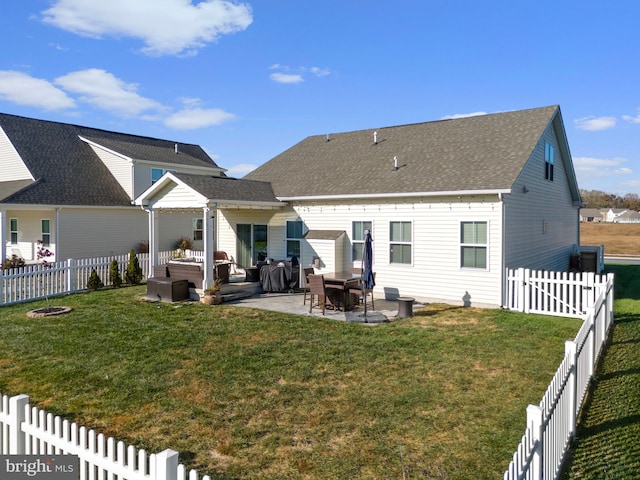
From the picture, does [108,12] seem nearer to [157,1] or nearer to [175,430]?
[157,1]

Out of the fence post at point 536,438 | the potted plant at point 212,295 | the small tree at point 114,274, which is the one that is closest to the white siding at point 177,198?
the potted plant at point 212,295

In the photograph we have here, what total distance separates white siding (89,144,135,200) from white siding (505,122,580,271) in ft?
61.3

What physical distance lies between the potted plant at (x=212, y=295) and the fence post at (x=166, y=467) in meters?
10.2

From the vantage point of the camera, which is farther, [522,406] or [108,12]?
[108,12]

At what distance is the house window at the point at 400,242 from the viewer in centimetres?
1337

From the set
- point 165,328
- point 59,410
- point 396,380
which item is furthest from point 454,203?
point 59,410

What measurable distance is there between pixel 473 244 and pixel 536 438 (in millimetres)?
9376

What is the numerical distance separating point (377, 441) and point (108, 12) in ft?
43.5

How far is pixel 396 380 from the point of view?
6.56 metres

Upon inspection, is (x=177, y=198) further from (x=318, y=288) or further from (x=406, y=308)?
(x=406, y=308)

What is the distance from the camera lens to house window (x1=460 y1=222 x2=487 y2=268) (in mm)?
12000

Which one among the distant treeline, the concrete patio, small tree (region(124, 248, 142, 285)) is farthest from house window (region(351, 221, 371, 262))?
the distant treeline

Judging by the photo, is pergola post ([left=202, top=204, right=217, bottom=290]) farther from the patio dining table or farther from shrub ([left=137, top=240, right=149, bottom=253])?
shrub ([left=137, top=240, right=149, bottom=253])

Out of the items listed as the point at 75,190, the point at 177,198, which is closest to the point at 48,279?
the point at 177,198
